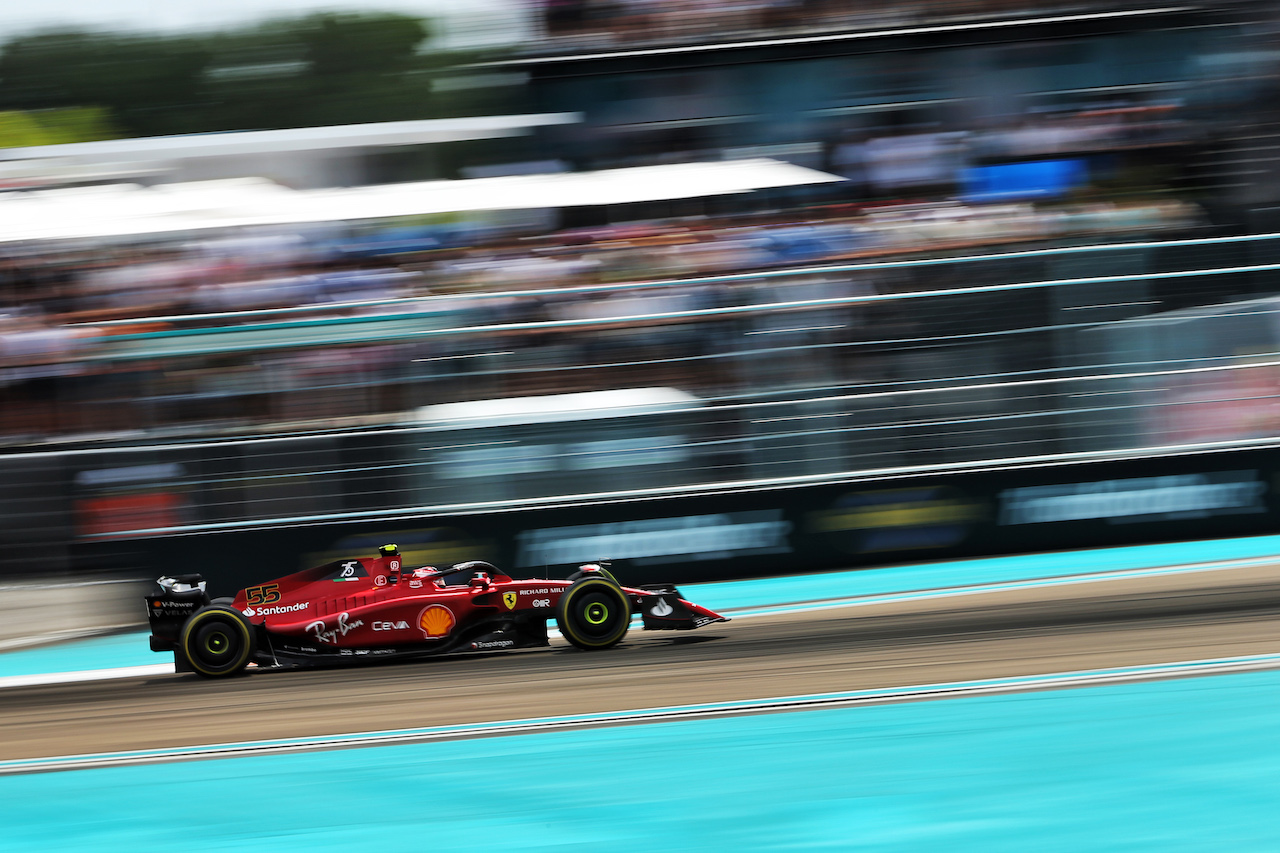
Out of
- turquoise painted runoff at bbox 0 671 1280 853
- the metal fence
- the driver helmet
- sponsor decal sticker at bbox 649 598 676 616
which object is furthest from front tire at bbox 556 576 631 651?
the metal fence

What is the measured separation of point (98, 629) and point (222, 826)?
5.35m

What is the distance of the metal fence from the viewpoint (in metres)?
9.21

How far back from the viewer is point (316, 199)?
35.7 feet

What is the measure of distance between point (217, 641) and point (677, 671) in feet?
7.65

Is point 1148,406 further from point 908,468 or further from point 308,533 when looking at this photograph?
point 308,533

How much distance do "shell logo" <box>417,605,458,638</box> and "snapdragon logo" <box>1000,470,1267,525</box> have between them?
178 inches

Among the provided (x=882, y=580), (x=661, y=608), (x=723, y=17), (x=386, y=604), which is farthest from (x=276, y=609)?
(x=723, y=17)

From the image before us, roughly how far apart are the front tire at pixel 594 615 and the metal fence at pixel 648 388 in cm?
257

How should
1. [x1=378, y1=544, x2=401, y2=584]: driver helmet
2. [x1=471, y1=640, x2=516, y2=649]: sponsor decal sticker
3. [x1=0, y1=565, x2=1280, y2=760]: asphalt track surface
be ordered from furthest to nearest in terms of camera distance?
[x1=471, y1=640, x2=516, y2=649]: sponsor decal sticker → [x1=378, y1=544, x2=401, y2=584]: driver helmet → [x1=0, y1=565, x2=1280, y2=760]: asphalt track surface

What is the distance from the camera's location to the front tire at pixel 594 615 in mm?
6883

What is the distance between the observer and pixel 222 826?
433cm

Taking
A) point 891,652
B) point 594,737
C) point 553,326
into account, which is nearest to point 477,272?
point 553,326

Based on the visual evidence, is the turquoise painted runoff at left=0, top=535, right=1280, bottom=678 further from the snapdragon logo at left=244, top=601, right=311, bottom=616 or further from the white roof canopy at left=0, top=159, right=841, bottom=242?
the white roof canopy at left=0, top=159, right=841, bottom=242

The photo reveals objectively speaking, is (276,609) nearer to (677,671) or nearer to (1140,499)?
(677,671)
